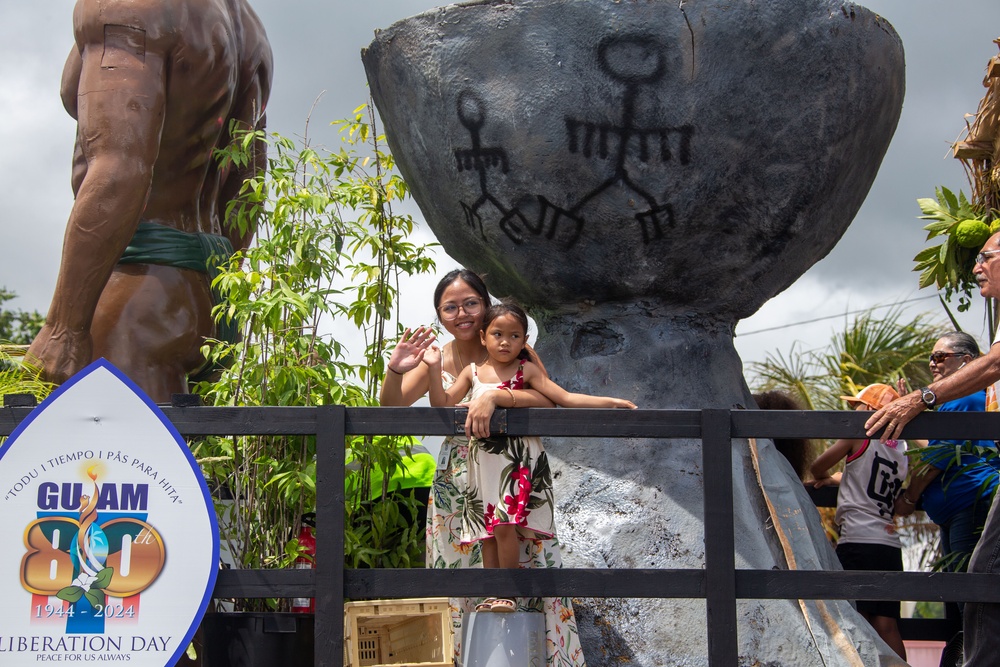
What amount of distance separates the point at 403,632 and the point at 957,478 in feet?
6.77

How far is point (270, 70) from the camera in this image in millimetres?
4988

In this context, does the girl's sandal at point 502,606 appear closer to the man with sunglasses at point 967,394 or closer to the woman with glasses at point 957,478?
the man with sunglasses at point 967,394

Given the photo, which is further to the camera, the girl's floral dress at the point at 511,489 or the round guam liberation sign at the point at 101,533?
the girl's floral dress at the point at 511,489

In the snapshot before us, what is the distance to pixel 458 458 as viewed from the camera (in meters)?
3.48

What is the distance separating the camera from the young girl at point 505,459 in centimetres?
333

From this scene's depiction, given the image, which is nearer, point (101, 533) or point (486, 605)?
point (101, 533)

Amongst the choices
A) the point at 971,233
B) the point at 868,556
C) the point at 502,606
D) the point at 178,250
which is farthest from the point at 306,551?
the point at 971,233

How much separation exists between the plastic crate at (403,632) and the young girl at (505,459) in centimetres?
25

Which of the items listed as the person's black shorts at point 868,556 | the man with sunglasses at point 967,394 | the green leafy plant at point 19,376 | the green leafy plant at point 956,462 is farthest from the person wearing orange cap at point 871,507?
the green leafy plant at point 19,376

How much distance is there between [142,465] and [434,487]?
2.68 feet

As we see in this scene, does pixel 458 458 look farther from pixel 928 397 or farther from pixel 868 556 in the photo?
pixel 868 556

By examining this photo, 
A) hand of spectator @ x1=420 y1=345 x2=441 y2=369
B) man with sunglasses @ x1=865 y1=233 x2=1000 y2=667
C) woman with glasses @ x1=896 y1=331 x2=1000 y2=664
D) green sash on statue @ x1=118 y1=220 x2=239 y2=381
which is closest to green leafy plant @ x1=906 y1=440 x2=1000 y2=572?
woman with glasses @ x1=896 y1=331 x2=1000 y2=664

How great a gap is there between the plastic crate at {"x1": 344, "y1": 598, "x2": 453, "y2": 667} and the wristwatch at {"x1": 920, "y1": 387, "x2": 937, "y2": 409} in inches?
55.4

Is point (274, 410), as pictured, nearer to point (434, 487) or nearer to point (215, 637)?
point (434, 487)
